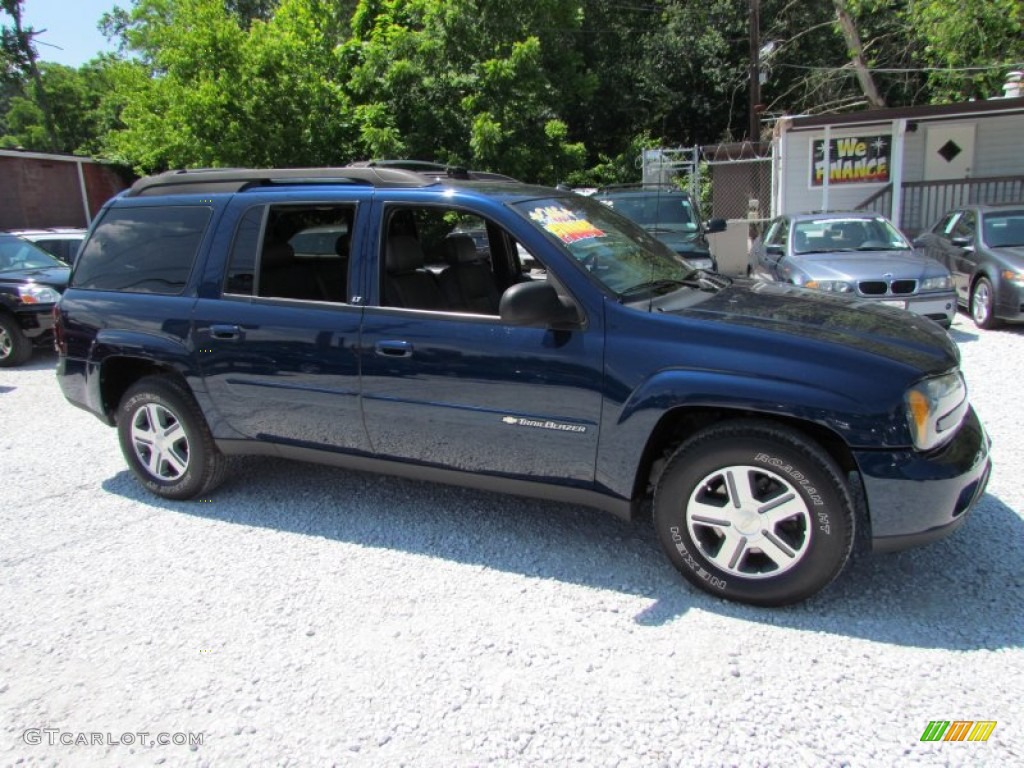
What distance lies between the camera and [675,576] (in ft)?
11.3

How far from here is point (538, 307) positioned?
126 inches

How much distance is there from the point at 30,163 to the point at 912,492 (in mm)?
26308

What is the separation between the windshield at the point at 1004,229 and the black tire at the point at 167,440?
9270 millimetres

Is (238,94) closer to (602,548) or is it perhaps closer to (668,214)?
(668,214)

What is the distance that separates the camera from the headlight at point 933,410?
285cm

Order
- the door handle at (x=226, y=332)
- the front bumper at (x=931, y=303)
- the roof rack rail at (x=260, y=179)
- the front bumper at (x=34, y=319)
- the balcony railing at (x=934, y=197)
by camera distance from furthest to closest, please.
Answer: the balcony railing at (x=934, y=197) < the front bumper at (x=34, y=319) < the front bumper at (x=931, y=303) < the door handle at (x=226, y=332) < the roof rack rail at (x=260, y=179)

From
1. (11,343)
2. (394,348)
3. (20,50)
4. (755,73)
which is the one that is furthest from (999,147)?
(20,50)

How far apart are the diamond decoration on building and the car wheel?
8.67m

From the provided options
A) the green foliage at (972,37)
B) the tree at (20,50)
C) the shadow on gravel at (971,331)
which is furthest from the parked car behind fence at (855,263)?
the tree at (20,50)

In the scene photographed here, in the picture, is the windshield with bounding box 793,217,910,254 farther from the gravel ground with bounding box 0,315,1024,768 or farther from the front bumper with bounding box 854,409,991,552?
the front bumper with bounding box 854,409,991,552

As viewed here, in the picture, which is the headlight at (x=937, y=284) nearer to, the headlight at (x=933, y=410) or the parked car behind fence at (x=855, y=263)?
the parked car behind fence at (x=855, y=263)

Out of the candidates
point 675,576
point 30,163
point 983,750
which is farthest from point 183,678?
point 30,163

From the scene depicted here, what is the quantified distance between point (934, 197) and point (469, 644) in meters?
16.3

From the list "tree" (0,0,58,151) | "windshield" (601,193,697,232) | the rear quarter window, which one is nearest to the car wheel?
"windshield" (601,193,697,232)
